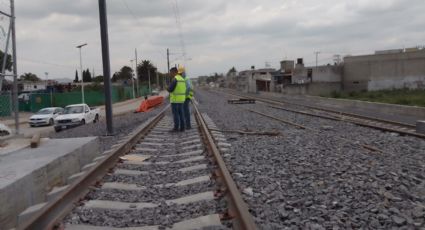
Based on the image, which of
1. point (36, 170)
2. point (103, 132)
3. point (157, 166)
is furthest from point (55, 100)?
point (36, 170)

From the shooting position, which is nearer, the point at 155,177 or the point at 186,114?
the point at 155,177

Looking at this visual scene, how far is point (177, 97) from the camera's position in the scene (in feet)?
41.1

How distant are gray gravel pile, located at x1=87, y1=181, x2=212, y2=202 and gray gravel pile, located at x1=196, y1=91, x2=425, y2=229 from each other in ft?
1.68

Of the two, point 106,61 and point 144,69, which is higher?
point 144,69

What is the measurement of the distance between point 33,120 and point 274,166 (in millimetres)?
28760

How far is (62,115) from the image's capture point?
25.5m

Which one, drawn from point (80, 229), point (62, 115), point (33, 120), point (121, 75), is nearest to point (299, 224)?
point (80, 229)

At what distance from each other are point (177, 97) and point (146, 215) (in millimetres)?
8177

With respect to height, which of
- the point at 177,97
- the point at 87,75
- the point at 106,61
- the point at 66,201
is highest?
the point at 87,75

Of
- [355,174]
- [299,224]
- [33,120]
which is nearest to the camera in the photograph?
[299,224]

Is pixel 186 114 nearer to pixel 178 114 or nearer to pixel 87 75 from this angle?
pixel 178 114

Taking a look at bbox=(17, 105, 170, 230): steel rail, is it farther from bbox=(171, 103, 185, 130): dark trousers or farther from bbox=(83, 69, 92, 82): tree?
bbox=(83, 69, 92, 82): tree

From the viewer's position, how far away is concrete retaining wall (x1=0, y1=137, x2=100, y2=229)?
5023 millimetres

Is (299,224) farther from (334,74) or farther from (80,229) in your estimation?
(334,74)
